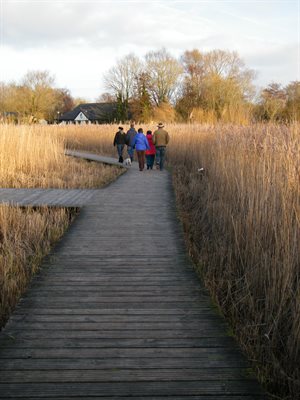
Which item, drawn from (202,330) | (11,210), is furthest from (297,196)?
(11,210)

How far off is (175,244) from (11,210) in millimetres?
2527

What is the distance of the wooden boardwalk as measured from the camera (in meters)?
2.20

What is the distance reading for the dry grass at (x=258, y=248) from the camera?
2.69 m

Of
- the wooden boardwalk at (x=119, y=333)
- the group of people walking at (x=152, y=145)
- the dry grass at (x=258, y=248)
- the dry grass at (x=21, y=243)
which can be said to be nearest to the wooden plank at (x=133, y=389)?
the wooden boardwalk at (x=119, y=333)

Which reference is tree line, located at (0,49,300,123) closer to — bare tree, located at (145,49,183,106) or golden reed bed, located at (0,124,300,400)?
bare tree, located at (145,49,183,106)

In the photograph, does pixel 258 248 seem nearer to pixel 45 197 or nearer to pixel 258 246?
pixel 258 246

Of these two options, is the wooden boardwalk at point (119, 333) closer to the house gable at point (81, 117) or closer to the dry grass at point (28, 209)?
the dry grass at point (28, 209)

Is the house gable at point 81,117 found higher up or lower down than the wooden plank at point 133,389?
higher up

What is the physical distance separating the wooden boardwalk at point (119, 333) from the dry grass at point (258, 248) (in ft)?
0.74

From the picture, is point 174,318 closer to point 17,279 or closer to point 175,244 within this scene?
point 17,279

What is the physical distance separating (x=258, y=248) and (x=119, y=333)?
1536 millimetres

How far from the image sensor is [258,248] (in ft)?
11.9

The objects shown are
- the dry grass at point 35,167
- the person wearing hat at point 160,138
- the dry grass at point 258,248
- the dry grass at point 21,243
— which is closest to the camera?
the dry grass at point 258,248

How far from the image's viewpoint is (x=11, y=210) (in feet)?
19.1
